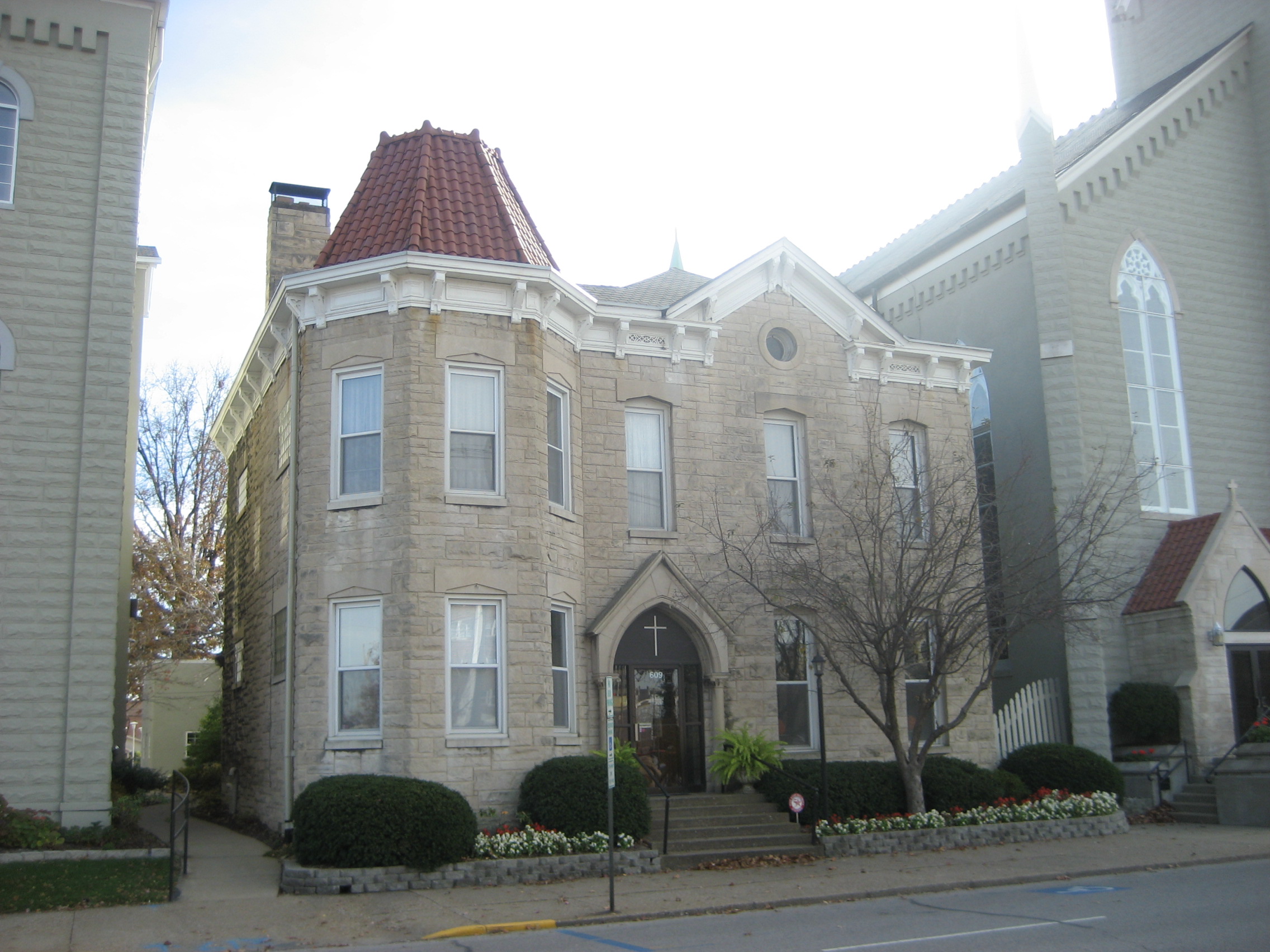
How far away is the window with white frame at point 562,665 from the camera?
17312mm

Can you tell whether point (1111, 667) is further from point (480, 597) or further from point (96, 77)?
point (96, 77)

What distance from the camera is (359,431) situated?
17.0 metres

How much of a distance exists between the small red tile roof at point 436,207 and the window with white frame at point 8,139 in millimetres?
4351

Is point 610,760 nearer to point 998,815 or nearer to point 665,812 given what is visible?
point 665,812

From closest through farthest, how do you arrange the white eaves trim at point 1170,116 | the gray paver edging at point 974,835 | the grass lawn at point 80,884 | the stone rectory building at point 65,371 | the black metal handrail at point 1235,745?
1. the grass lawn at point 80,884
2. the stone rectory building at point 65,371
3. the gray paver edging at point 974,835
4. the black metal handrail at point 1235,745
5. the white eaves trim at point 1170,116

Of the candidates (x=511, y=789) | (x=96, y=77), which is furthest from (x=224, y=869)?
(x=96, y=77)

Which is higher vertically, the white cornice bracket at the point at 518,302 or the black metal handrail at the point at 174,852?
the white cornice bracket at the point at 518,302

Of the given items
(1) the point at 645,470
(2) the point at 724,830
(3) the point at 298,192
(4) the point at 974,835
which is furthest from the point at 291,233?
(4) the point at 974,835

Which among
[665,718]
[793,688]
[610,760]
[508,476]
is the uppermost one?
[508,476]

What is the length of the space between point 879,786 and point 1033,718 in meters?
5.22

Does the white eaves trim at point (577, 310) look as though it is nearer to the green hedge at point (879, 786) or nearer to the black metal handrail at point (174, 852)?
the green hedge at point (879, 786)

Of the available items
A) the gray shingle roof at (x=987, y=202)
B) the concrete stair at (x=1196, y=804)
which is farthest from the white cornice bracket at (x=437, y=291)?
the concrete stair at (x=1196, y=804)

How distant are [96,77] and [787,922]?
15.1 metres

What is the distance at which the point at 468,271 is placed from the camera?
16.8 metres
